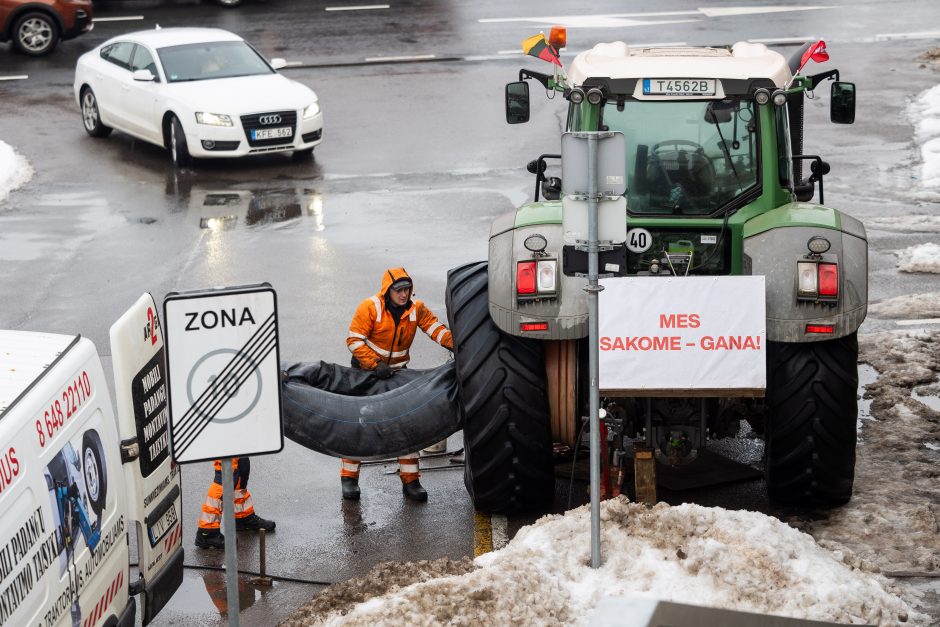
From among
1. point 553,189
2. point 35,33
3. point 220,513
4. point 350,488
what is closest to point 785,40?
point 35,33

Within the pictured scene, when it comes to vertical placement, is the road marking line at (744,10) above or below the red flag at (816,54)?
below

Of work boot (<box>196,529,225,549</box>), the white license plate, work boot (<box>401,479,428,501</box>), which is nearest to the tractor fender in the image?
the white license plate

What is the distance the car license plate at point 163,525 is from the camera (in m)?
7.30

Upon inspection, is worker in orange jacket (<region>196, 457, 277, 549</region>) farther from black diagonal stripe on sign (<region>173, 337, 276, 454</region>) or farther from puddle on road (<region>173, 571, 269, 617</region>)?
black diagonal stripe on sign (<region>173, 337, 276, 454</region>)

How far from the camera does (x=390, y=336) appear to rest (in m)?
9.99

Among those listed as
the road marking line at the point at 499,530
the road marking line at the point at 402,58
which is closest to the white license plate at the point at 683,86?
the road marking line at the point at 499,530

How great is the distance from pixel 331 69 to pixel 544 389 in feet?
53.1

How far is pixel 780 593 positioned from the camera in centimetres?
728

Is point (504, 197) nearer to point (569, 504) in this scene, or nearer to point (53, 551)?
point (569, 504)

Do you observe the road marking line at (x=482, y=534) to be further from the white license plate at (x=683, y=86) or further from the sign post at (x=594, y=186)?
the white license plate at (x=683, y=86)

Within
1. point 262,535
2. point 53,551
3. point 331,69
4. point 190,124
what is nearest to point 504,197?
point 190,124

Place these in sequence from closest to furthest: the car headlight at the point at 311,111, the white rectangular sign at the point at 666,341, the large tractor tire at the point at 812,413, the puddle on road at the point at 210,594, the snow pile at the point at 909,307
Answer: the white rectangular sign at the point at 666,341 < the puddle on road at the point at 210,594 < the large tractor tire at the point at 812,413 < the snow pile at the point at 909,307 < the car headlight at the point at 311,111

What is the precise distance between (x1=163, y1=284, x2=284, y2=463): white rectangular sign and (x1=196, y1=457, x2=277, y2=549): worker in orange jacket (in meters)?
2.44

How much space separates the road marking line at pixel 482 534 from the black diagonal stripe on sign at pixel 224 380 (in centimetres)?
277
